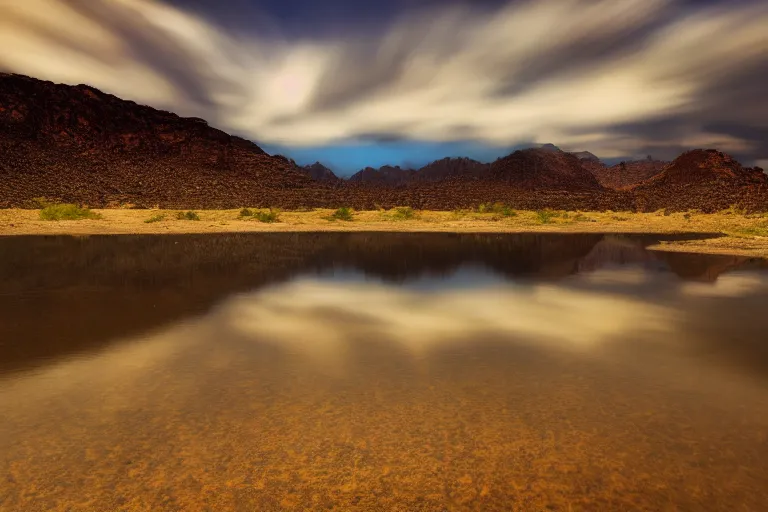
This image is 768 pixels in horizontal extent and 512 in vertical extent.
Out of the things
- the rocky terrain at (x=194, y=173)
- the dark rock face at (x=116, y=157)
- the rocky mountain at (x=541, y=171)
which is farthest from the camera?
the rocky mountain at (x=541, y=171)

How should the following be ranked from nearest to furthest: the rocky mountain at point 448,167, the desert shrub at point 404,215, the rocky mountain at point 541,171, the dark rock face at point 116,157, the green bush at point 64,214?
the green bush at point 64,214
the desert shrub at point 404,215
the dark rock face at point 116,157
the rocky mountain at point 541,171
the rocky mountain at point 448,167

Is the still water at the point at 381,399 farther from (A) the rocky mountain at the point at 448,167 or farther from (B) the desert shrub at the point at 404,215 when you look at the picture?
(A) the rocky mountain at the point at 448,167

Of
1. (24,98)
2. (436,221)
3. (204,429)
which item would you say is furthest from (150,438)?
(24,98)

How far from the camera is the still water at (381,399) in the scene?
3.97m

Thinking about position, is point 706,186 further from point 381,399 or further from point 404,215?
point 381,399

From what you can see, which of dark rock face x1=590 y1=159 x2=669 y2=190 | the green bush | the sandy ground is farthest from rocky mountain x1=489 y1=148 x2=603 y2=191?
the green bush

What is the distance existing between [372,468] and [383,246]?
21.0m

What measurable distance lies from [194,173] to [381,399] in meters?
80.1

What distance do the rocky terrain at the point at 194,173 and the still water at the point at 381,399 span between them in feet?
163

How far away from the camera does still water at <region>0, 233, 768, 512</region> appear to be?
3.97 meters

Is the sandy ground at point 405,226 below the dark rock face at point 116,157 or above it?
below

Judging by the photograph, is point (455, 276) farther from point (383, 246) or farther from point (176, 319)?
point (383, 246)

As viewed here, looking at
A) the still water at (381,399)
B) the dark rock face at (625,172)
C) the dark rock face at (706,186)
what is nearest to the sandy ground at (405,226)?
the dark rock face at (706,186)

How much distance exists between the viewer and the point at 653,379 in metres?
6.46
